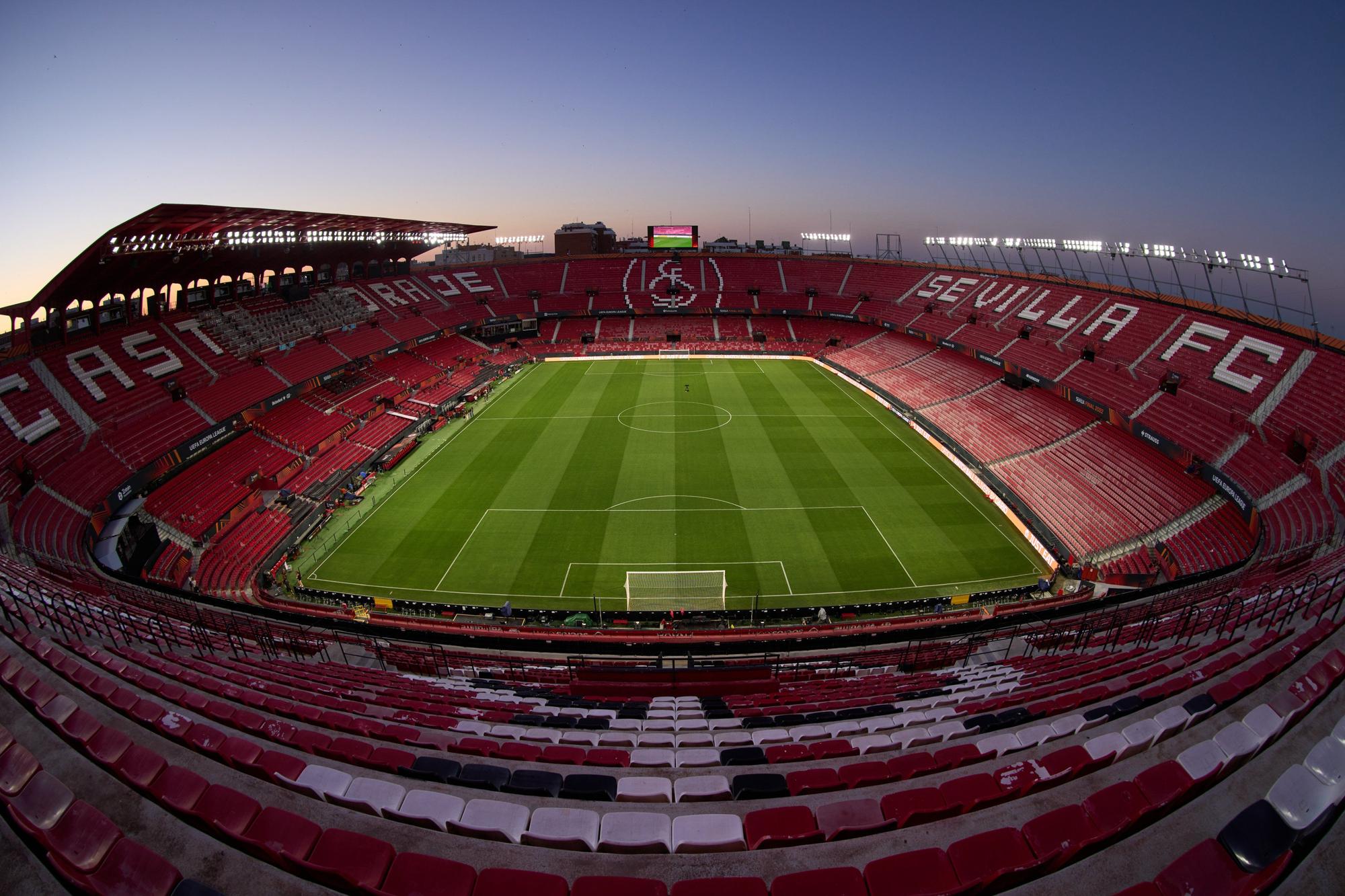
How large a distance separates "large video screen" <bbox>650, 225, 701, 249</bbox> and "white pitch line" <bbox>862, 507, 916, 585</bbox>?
2182 inches

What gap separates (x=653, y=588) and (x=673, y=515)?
6.14 meters

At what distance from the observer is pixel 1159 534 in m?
22.9

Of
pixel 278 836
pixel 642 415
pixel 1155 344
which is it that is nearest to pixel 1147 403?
pixel 1155 344

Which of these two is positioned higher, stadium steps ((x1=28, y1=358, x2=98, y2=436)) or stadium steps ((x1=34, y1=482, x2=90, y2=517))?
stadium steps ((x1=28, y1=358, x2=98, y2=436))

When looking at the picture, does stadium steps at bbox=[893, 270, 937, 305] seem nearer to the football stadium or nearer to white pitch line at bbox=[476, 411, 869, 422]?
the football stadium

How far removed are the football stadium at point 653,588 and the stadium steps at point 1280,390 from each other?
0.17 metres

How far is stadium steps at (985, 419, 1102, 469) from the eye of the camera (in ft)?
102

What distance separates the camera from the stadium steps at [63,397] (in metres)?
25.5

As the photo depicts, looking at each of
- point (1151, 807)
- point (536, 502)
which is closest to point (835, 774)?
point (1151, 807)

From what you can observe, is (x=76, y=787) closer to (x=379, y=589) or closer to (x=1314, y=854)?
(x=1314, y=854)

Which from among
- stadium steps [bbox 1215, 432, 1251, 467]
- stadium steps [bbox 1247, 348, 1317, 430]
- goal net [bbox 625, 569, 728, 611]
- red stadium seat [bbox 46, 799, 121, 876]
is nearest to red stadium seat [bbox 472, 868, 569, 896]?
red stadium seat [bbox 46, 799, 121, 876]

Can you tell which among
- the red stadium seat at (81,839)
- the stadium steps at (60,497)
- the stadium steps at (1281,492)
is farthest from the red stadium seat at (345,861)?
the stadium steps at (1281,492)

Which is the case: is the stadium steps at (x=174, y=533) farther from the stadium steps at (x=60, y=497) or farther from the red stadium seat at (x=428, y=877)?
the red stadium seat at (x=428, y=877)

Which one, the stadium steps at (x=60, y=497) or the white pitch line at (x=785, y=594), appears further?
the white pitch line at (x=785, y=594)
